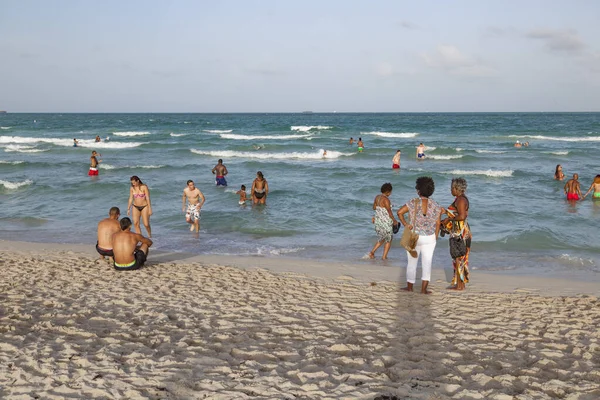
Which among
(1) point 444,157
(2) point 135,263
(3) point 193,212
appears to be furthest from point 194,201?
(1) point 444,157

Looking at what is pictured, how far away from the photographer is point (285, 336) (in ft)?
16.8

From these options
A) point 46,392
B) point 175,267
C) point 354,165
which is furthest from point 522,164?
point 46,392

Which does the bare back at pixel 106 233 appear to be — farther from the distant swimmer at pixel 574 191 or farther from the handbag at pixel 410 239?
the distant swimmer at pixel 574 191

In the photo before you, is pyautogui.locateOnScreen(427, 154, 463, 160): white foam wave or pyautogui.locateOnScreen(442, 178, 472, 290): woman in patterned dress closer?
pyautogui.locateOnScreen(442, 178, 472, 290): woman in patterned dress

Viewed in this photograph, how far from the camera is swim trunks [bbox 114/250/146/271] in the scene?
7.82 meters

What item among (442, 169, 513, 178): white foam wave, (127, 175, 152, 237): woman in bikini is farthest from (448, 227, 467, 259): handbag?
(442, 169, 513, 178): white foam wave

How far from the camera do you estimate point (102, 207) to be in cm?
1512

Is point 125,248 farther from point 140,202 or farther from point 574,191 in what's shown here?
point 574,191

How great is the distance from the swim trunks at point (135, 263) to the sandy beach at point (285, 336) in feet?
0.60

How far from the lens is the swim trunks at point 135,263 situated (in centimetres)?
782

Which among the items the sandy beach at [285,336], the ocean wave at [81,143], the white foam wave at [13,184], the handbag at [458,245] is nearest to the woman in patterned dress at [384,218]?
the sandy beach at [285,336]

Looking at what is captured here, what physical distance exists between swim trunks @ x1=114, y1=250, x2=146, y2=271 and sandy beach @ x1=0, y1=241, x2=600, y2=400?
182 millimetres

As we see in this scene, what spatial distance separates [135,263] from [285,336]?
12.1 feet

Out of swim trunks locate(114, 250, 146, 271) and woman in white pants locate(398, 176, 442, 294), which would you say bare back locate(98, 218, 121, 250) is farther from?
woman in white pants locate(398, 176, 442, 294)
